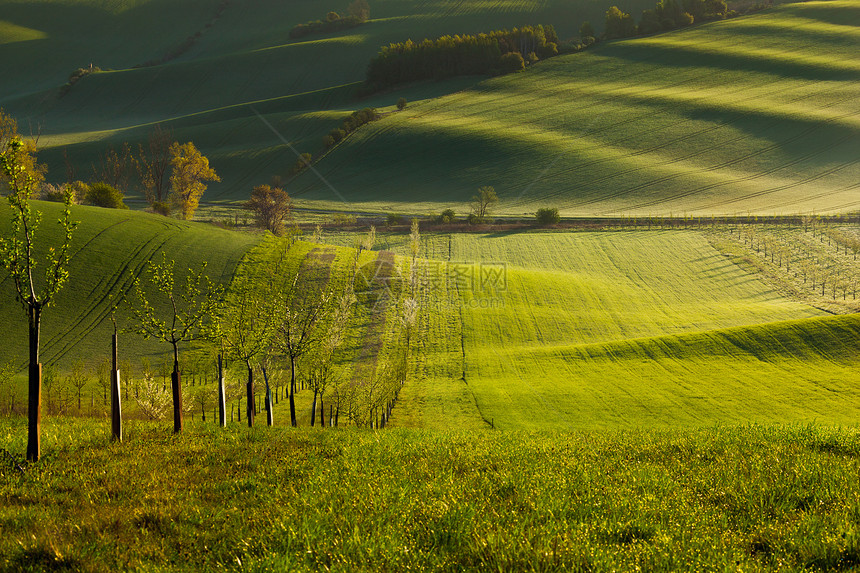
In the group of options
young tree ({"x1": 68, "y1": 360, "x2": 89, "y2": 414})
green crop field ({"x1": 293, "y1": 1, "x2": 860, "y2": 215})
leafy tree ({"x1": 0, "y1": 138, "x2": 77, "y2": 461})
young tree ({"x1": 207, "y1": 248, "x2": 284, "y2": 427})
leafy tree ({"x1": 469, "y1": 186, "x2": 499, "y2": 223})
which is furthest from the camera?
green crop field ({"x1": 293, "y1": 1, "x2": 860, "y2": 215})

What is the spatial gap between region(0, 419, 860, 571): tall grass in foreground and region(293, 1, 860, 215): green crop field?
11545 cm

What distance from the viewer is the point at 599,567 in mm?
6164

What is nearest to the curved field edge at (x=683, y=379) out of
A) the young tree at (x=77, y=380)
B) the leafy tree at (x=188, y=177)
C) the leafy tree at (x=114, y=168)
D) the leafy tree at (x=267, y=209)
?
the young tree at (x=77, y=380)

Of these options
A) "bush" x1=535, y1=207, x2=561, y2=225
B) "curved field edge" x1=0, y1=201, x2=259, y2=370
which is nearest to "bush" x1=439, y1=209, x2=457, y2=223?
"bush" x1=535, y1=207, x2=561, y2=225

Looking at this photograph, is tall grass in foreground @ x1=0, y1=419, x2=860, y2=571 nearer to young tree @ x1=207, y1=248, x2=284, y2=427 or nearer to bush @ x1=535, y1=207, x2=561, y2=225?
young tree @ x1=207, y1=248, x2=284, y2=427

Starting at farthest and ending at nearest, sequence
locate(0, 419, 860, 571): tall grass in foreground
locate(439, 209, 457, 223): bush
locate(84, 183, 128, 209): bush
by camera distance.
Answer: locate(439, 209, 457, 223): bush, locate(84, 183, 128, 209): bush, locate(0, 419, 860, 571): tall grass in foreground

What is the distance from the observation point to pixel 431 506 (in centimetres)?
790

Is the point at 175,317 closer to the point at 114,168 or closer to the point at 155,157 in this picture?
the point at 155,157

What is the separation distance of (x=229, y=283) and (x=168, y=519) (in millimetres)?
62188


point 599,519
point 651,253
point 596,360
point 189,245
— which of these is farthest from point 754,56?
point 599,519

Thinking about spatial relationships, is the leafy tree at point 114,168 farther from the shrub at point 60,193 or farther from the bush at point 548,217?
the bush at point 548,217

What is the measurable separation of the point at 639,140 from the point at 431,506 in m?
164

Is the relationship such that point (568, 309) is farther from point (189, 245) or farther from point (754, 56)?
point (754, 56)

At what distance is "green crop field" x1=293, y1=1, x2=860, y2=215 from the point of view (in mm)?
130250
